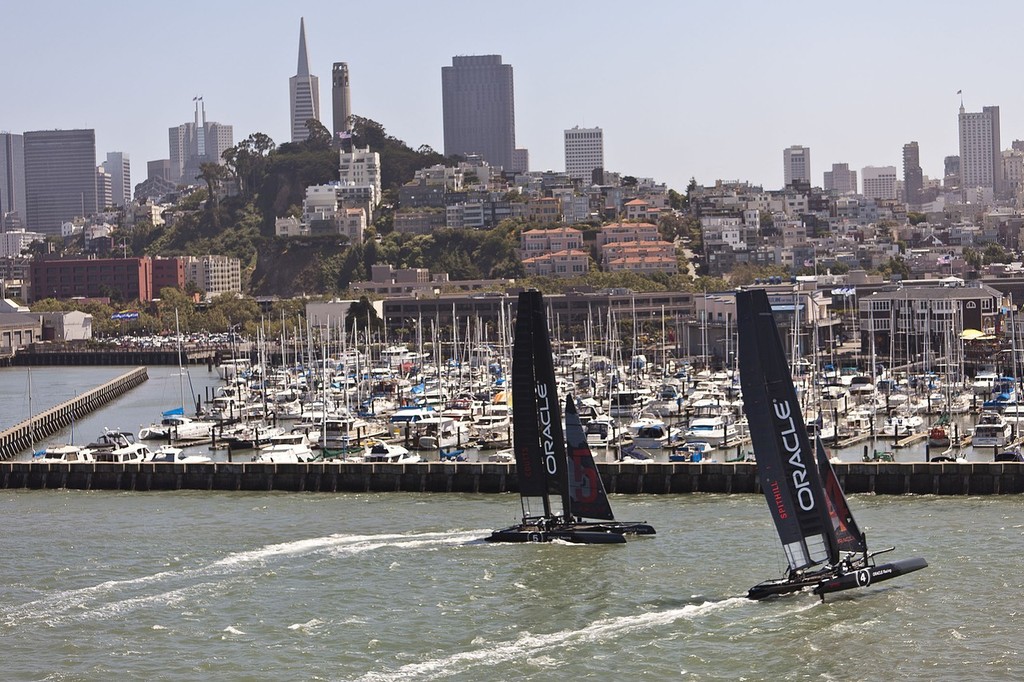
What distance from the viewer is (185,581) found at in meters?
23.6

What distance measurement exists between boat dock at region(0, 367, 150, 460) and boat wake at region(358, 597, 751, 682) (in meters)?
23.6

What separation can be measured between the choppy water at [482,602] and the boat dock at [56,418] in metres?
13.6

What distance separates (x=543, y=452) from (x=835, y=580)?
18.9ft

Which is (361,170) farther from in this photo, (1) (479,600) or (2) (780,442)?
(2) (780,442)

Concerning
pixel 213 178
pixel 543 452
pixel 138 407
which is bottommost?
pixel 543 452

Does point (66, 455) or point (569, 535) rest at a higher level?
point (66, 455)

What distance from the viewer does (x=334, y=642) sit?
800 inches

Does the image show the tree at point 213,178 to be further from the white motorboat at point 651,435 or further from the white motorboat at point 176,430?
the white motorboat at point 651,435

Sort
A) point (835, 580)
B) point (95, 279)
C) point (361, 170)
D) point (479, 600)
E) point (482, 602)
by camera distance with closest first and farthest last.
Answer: point (835, 580), point (482, 602), point (479, 600), point (95, 279), point (361, 170)

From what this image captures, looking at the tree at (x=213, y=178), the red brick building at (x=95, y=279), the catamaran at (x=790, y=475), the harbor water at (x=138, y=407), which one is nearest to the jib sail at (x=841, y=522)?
the catamaran at (x=790, y=475)

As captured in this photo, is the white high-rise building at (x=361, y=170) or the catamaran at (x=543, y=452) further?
the white high-rise building at (x=361, y=170)

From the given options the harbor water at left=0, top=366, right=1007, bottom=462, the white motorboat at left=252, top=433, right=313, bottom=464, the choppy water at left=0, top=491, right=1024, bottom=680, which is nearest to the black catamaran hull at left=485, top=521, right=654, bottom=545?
the choppy water at left=0, top=491, right=1024, bottom=680

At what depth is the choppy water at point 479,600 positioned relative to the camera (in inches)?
758

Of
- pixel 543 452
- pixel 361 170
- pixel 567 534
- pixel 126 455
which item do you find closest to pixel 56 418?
pixel 126 455
